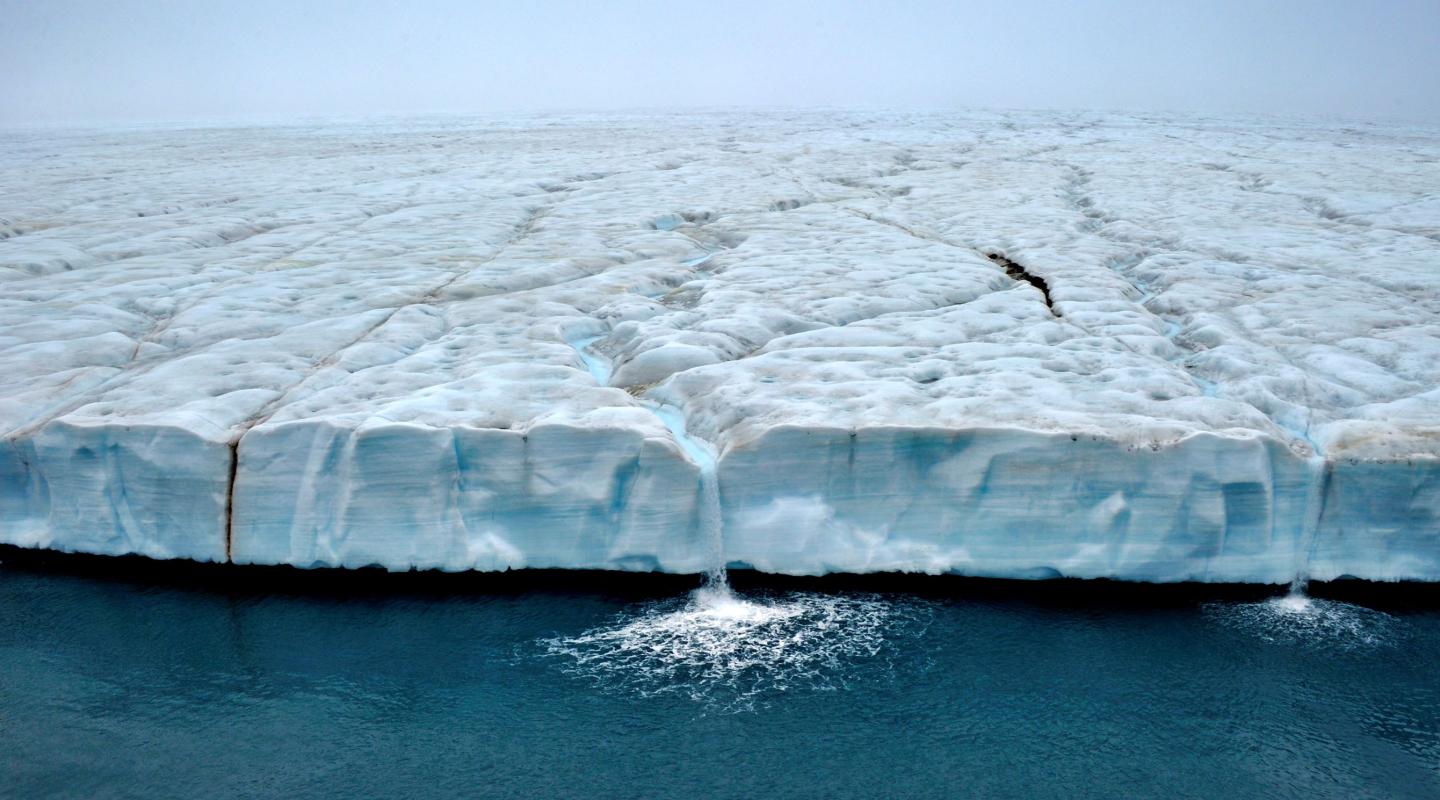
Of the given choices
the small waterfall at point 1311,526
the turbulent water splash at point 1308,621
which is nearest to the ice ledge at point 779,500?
the small waterfall at point 1311,526

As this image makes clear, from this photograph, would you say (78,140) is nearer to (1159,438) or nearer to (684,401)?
(684,401)

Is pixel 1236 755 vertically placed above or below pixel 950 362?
below

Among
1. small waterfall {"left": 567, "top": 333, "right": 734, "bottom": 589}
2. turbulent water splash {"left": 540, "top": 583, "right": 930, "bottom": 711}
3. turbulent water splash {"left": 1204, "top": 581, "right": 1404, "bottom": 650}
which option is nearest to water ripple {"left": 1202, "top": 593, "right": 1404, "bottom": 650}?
turbulent water splash {"left": 1204, "top": 581, "right": 1404, "bottom": 650}

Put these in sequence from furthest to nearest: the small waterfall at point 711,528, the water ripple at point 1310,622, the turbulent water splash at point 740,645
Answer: the small waterfall at point 711,528 → the water ripple at point 1310,622 → the turbulent water splash at point 740,645

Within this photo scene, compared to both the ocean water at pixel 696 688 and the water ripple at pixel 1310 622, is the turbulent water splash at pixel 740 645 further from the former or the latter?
the water ripple at pixel 1310 622

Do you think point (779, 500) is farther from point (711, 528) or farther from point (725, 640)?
point (725, 640)

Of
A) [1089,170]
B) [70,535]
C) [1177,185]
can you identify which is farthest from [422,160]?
[70,535]
